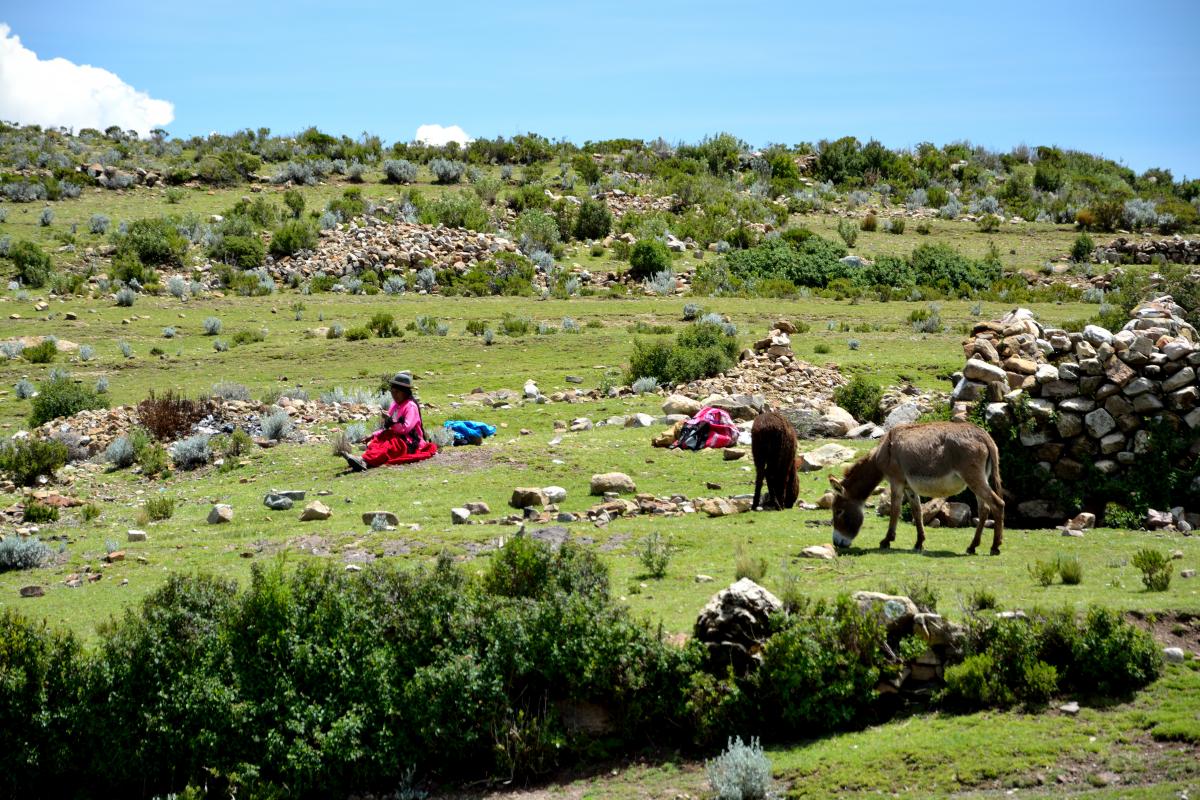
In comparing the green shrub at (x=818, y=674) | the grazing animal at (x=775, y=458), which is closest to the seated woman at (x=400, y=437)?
the grazing animal at (x=775, y=458)

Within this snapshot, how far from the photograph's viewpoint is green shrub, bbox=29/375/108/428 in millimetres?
25734

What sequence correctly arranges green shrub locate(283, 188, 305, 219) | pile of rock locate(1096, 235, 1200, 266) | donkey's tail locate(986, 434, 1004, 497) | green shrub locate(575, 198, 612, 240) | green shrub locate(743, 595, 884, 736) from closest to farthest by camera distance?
green shrub locate(743, 595, 884, 736) → donkey's tail locate(986, 434, 1004, 497) → pile of rock locate(1096, 235, 1200, 266) → green shrub locate(283, 188, 305, 219) → green shrub locate(575, 198, 612, 240)

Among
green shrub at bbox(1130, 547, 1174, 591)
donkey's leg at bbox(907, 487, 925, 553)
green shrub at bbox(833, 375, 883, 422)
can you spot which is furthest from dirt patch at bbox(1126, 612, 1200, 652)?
green shrub at bbox(833, 375, 883, 422)

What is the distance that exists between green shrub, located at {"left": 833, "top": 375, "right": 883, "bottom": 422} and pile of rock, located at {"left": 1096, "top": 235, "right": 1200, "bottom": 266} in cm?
2888

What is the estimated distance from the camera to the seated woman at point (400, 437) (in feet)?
70.1

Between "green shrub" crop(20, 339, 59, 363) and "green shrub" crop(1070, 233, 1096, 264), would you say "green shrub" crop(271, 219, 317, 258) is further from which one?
"green shrub" crop(1070, 233, 1096, 264)

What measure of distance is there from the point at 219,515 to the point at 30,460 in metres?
6.11

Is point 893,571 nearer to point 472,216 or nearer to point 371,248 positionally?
point 371,248

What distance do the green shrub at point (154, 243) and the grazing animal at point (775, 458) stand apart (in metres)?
33.0

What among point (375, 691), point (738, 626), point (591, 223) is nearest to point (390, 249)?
point (591, 223)

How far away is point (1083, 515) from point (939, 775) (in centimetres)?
709

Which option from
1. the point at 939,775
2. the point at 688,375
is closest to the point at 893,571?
the point at 939,775

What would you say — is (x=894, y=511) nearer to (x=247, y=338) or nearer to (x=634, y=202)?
(x=247, y=338)

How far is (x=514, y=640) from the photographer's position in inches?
452
